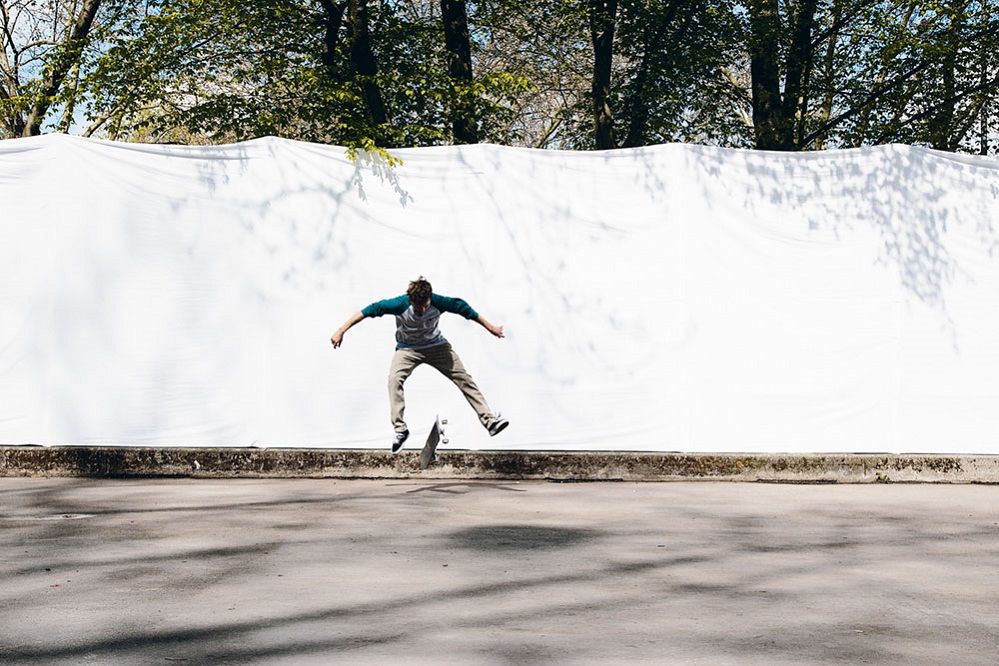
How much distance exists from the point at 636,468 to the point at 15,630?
6.42m

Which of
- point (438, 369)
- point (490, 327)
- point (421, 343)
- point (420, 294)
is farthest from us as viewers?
point (438, 369)

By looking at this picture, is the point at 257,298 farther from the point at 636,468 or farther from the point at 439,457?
the point at 636,468

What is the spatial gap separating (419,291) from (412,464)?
151 cm

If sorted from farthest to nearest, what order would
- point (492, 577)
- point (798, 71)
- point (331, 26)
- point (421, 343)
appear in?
1. point (798, 71)
2. point (331, 26)
3. point (421, 343)
4. point (492, 577)

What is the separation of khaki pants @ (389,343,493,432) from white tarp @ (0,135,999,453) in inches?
20.0

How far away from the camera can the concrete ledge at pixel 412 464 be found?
10680 millimetres

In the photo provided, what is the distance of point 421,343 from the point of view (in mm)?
10250

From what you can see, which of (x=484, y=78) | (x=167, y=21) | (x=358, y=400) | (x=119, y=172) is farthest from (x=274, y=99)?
(x=358, y=400)

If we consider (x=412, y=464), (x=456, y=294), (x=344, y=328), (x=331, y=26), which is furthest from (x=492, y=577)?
(x=331, y=26)

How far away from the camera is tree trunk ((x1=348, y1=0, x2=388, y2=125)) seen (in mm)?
15695

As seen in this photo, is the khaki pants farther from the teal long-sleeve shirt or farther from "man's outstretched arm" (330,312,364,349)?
"man's outstretched arm" (330,312,364,349)

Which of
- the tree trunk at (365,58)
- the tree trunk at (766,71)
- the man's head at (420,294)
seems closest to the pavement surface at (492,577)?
the man's head at (420,294)

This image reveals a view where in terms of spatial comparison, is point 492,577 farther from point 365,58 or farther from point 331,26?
point 331,26

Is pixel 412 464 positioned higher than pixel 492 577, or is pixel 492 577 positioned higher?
pixel 412 464
